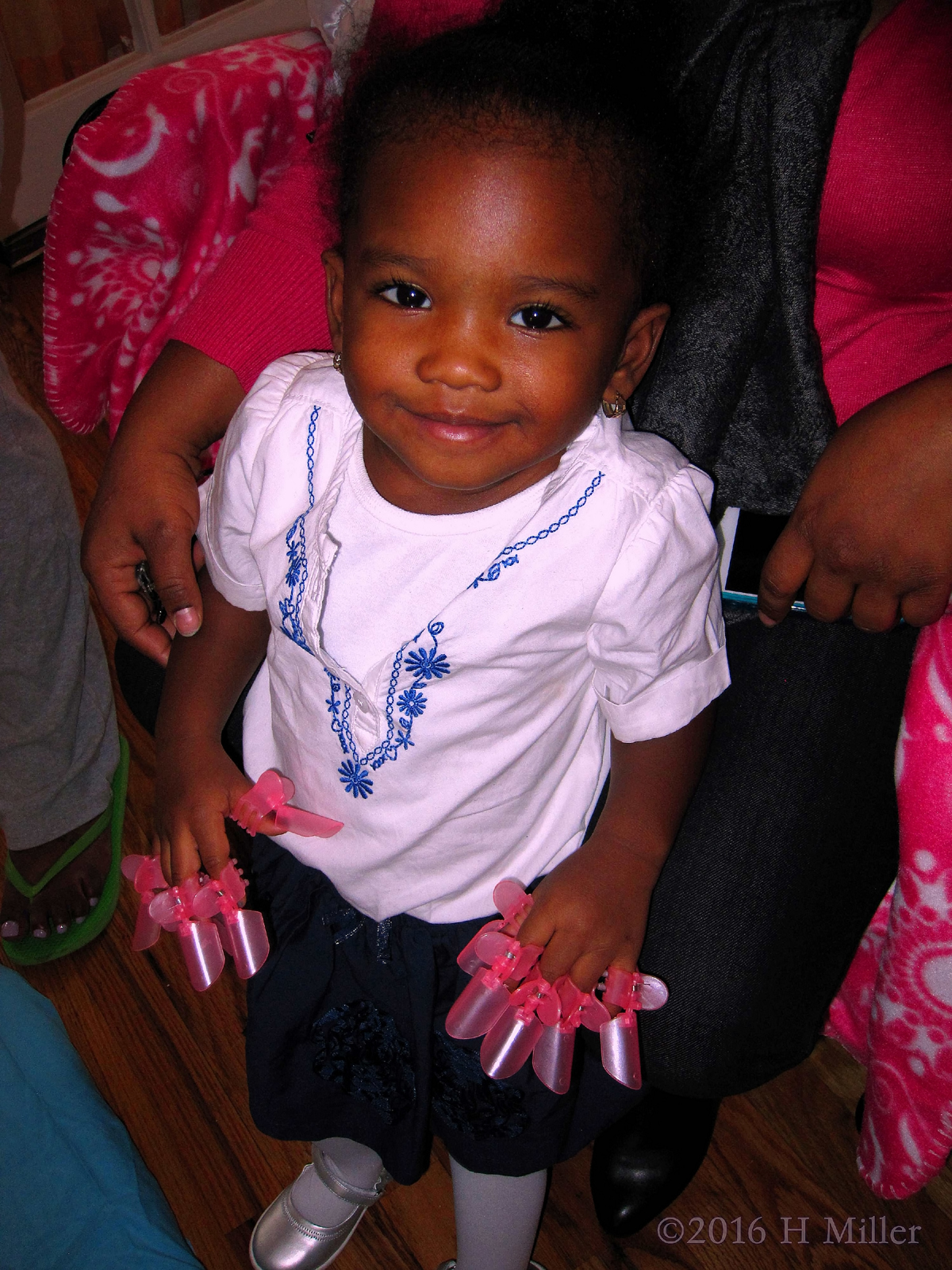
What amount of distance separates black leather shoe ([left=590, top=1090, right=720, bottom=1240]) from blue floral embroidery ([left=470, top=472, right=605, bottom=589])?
2.48ft

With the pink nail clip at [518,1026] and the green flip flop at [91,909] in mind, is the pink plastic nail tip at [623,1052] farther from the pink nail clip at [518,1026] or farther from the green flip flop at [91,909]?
the green flip flop at [91,909]

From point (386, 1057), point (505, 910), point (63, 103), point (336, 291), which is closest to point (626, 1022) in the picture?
point (505, 910)

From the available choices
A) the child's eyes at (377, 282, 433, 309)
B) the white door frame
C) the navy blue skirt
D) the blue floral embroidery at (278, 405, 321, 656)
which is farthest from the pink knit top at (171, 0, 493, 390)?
the white door frame

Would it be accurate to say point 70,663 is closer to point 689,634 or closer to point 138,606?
point 138,606

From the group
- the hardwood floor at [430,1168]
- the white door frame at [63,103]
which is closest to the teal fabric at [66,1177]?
the hardwood floor at [430,1168]

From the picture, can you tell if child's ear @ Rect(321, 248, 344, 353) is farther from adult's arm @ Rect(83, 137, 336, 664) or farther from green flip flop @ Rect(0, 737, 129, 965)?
green flip flop @ Rect(0, 737, 129, 965)

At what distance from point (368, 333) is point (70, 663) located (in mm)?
777

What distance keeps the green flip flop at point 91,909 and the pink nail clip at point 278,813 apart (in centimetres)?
57

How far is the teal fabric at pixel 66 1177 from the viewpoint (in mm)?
1112

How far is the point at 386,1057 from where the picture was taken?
897 mm

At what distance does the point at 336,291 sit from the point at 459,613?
27cm

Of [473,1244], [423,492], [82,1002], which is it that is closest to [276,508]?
[423,492]

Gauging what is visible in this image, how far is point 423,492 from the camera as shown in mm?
771

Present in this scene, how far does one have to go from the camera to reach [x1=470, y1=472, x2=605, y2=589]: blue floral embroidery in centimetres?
74
